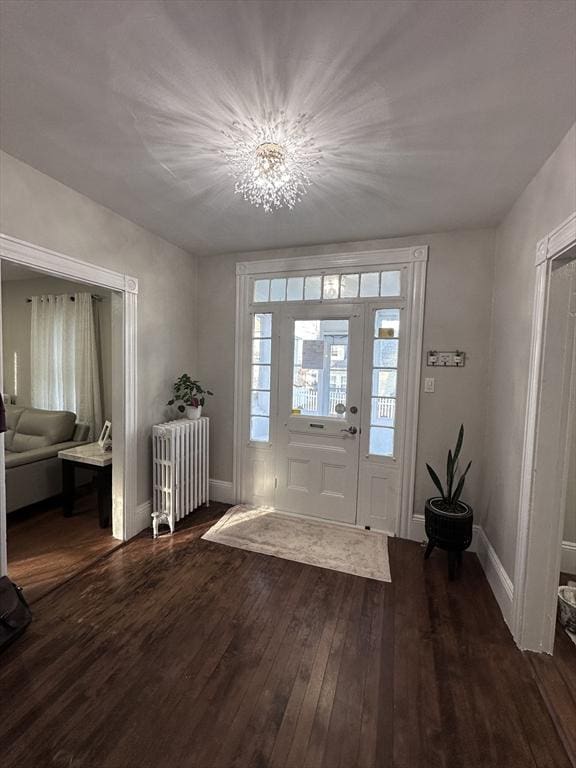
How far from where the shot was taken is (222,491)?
348cm

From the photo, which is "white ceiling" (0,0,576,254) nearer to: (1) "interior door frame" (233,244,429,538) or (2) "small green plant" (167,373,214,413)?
(1) "interior door frame" (233,244,429,538)

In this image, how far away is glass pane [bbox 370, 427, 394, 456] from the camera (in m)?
2.89

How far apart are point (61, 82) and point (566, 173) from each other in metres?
2.18

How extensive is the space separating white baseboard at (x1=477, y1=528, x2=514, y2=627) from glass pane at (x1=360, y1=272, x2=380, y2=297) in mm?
2118

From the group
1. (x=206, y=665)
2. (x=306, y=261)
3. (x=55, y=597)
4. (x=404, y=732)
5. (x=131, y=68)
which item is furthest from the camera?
(x=306, y=261)

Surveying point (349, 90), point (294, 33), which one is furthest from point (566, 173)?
point (294, 33)

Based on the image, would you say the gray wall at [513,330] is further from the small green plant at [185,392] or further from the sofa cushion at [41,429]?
the sofa cushion at [41,429]

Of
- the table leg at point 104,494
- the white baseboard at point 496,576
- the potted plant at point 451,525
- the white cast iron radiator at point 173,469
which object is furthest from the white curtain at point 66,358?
the white baseboard at point 496,576

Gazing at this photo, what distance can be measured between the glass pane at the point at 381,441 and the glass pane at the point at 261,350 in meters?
1.21

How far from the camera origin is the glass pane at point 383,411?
9.45 feet

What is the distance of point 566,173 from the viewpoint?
1.51 metres

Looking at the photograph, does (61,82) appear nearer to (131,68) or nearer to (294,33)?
(131,68)

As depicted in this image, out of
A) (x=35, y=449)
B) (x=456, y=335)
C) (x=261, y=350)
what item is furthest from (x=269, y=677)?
(x=35, y=449)

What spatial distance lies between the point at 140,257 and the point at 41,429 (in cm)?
238
